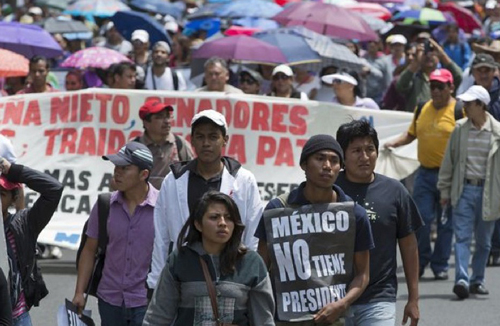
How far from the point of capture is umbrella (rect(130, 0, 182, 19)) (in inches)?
1075

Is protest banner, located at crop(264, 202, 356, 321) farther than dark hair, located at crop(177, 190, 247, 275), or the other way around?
protest banner, located at crop(264, 202, 356, 321)

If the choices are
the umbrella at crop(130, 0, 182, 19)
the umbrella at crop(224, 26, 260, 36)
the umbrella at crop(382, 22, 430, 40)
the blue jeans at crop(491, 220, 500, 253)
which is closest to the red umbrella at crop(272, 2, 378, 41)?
the umbrella at crop(224, 26, 260, 36)

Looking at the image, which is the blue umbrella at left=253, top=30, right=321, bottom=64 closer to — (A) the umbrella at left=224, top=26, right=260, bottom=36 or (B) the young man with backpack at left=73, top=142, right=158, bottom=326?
(A) the umbrella at left=224, top=26, right=260, bottom=36

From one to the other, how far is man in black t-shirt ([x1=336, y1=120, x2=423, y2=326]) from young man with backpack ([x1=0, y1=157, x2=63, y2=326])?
1513 mm

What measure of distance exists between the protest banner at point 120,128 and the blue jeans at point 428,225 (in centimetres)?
113

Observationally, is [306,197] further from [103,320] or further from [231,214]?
[103,320]

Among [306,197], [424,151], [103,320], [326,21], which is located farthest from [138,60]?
[306,197]

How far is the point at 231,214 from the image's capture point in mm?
6480

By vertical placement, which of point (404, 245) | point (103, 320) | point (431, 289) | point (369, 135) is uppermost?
point (369, 135)

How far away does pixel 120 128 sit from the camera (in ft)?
46.5

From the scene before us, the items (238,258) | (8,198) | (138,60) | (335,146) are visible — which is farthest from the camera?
(138,60)

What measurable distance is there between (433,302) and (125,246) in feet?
14.7

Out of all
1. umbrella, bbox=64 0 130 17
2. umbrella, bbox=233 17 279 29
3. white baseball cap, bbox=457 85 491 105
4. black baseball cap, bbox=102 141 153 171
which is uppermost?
white baseball cap, bbox=457 85 491 105

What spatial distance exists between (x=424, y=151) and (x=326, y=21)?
21.3 feet
